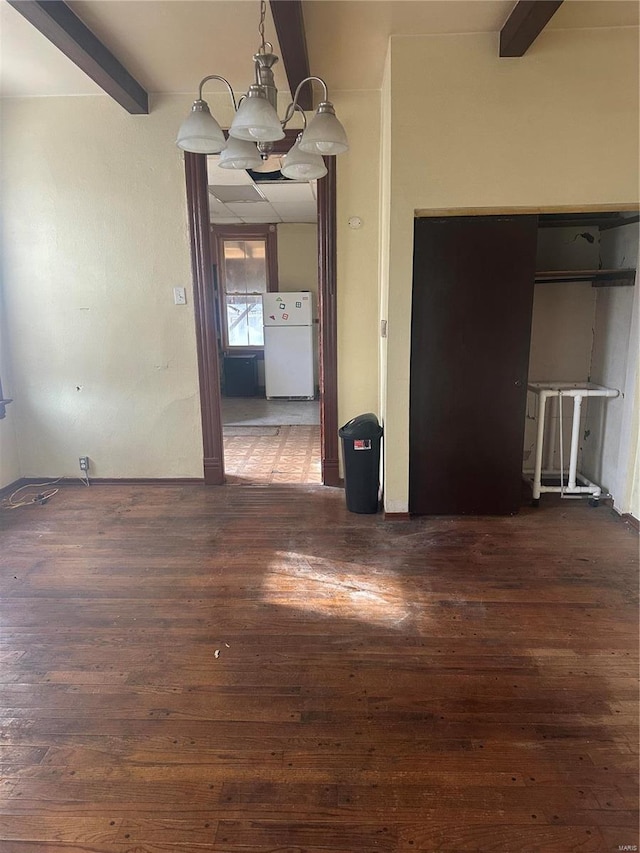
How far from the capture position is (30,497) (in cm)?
404

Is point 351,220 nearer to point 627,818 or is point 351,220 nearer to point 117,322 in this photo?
point 117,322

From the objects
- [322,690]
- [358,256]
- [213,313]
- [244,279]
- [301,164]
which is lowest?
[322,690]

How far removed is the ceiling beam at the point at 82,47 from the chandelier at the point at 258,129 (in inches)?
39.2

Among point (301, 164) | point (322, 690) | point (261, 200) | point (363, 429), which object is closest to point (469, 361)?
point (363, 429)

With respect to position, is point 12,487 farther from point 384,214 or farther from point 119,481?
point 384,214

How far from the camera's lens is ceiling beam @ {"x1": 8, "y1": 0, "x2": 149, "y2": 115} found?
2506 millimetres

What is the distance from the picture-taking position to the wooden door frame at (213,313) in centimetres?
378

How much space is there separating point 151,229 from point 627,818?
13.3ft

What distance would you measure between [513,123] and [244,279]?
5.65 meters

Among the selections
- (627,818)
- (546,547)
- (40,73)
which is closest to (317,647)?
(627,818)

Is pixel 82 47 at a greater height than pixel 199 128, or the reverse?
pixel 82 47

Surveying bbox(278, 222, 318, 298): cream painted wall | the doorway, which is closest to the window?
the doorway

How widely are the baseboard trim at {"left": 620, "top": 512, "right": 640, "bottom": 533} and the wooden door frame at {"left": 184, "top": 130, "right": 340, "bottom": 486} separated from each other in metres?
1.95

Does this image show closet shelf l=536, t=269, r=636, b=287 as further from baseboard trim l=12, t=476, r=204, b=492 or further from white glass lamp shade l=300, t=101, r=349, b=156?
baseboard trim l=12, t=476, r=204, b=492
